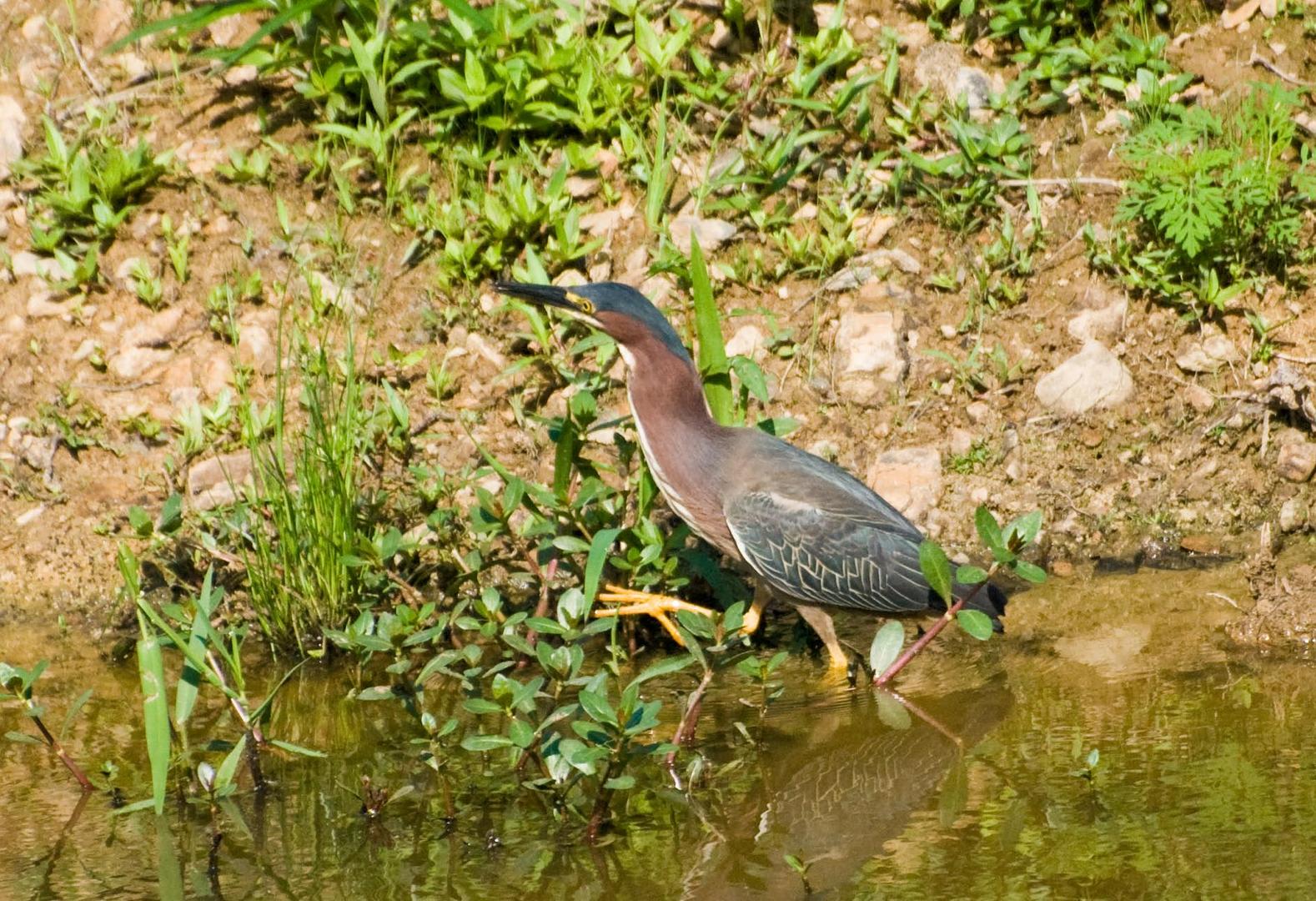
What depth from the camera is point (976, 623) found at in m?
4.23

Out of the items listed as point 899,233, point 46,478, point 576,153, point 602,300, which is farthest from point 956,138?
point 46,478

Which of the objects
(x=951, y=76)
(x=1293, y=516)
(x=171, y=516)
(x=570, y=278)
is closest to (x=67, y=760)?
(x=171, y=516)

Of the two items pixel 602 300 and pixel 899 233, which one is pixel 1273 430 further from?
pixel 602 300

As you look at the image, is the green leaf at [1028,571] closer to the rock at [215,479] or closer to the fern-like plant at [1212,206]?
the fern-like plant at [1212,206]

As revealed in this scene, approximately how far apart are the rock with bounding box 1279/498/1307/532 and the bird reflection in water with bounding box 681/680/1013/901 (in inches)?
60.1

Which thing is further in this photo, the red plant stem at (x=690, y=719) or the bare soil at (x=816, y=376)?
the bare soil at (x=816, y=376)

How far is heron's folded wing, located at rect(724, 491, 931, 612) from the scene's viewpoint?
5.09 metres

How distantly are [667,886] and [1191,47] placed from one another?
Answer: 506cm

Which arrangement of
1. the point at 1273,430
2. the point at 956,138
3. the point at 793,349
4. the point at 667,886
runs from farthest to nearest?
1. the point at 956,138
2. the point at 793,349
3. the point at 1273,430
4. the point at 667,886

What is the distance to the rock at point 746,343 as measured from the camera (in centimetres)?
639

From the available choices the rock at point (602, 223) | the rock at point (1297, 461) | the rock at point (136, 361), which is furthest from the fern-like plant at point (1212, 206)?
the rock at point (136, 361)

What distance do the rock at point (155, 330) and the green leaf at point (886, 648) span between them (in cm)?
355

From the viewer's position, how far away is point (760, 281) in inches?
262

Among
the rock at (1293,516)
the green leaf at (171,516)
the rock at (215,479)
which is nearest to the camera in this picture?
the green leaf at (171,516)
